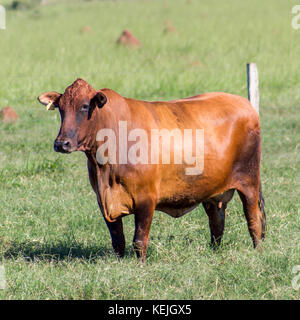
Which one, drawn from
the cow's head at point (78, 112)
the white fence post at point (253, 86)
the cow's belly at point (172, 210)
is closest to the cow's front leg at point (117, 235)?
the cow's belly at point (172, 210)

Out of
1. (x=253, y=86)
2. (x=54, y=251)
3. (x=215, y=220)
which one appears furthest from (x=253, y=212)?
(x=253, y=86)

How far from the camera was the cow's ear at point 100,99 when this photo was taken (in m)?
4.50

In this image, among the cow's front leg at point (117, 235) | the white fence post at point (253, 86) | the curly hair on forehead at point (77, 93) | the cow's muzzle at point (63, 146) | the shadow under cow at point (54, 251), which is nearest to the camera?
the cow's muzzle at point (63, 146)

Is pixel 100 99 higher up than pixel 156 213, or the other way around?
pixel 100 99

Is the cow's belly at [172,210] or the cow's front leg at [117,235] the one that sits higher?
the cow's belly at [172,210]

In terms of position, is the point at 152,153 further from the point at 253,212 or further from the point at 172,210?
the point at 253,212

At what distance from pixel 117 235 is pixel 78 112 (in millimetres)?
1087

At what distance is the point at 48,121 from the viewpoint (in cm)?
1073

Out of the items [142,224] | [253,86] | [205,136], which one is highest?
[253,86]

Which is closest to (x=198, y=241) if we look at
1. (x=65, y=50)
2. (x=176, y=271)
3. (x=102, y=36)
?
(x=176, y=271)

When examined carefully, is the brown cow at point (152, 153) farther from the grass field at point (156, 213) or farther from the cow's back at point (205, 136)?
the grass field at point (156, 213)

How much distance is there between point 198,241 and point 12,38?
14733mm

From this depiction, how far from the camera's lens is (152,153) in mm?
4766
